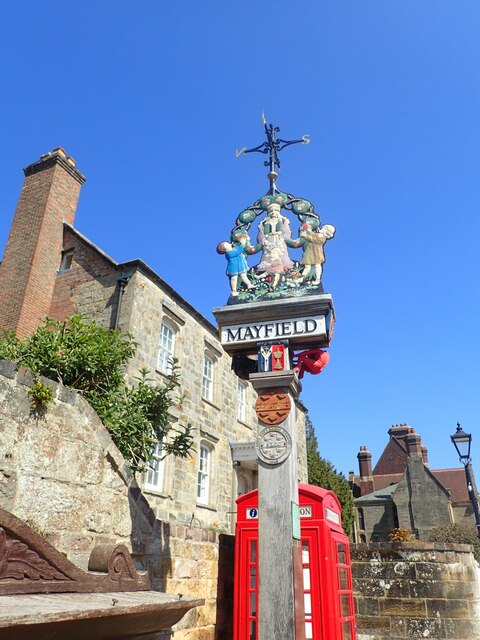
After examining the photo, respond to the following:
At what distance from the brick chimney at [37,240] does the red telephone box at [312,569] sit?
9042 millimetres

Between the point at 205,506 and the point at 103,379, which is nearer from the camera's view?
the point at 103,379

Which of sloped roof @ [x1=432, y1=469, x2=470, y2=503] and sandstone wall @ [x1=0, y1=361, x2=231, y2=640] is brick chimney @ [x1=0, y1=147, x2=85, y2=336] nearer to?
sandstone wall @ [x1=0, y1=361, x2=231, y2=640]

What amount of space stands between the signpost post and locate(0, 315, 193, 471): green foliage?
2.71m

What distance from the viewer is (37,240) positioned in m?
14.9

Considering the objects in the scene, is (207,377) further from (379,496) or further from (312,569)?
(379,496)

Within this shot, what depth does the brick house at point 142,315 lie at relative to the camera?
13.5m

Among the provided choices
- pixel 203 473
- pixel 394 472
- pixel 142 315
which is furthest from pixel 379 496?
pixel 142 315

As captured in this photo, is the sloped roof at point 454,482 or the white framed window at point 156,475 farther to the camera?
the sloped roof at point 454,482

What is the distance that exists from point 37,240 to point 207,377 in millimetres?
6845

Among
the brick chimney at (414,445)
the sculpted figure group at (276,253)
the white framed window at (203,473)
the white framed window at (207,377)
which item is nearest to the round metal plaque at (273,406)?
the sculpted figure group at (276,253)

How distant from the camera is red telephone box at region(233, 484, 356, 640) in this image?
6617 mm

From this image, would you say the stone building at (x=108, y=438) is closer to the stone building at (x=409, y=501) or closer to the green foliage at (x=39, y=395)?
the green foliage at (x=39, y=395)

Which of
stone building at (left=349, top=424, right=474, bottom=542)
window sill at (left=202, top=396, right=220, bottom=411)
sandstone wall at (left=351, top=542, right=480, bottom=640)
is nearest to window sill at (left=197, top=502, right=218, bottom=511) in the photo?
window sill at (left=202, top=396, right=220, bottom=411)

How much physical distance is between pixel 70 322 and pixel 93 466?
346cm
